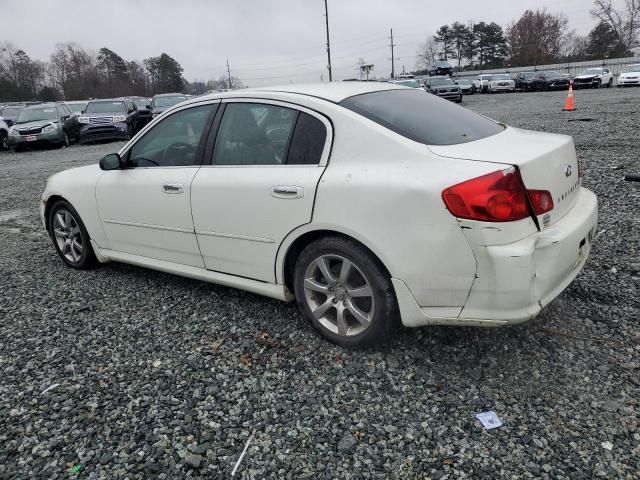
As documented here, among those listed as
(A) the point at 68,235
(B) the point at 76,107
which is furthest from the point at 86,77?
(A) the point at 68,235

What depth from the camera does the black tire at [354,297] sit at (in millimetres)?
2771

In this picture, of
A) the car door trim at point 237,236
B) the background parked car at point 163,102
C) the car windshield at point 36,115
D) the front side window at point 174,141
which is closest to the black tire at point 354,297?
the car door trim at point 237,236

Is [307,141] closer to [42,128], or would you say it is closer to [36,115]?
[42,128]

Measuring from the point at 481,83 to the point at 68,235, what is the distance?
126ft

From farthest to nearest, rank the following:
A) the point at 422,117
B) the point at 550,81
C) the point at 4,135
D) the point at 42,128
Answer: the point at 550,81
the point at 4,135
the point at 42,128
the point at 422,117

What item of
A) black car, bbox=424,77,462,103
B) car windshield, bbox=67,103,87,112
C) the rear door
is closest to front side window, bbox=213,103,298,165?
the rear door

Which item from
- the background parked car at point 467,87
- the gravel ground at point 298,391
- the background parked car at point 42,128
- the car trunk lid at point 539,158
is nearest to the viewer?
the gravel ground at point 298,391

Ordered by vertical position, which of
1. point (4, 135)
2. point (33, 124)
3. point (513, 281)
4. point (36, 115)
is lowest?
point (513, 281)

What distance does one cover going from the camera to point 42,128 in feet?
57.6

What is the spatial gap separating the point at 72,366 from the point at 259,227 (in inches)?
56.7

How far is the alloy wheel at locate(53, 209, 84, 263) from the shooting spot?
15.5 ft

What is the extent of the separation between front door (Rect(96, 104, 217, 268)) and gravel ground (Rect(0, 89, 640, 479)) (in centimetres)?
47

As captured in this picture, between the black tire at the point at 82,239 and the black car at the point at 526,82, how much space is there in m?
36.2

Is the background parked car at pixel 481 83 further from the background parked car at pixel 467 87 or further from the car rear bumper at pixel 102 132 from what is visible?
the car rear bumper at pixel 102 132
